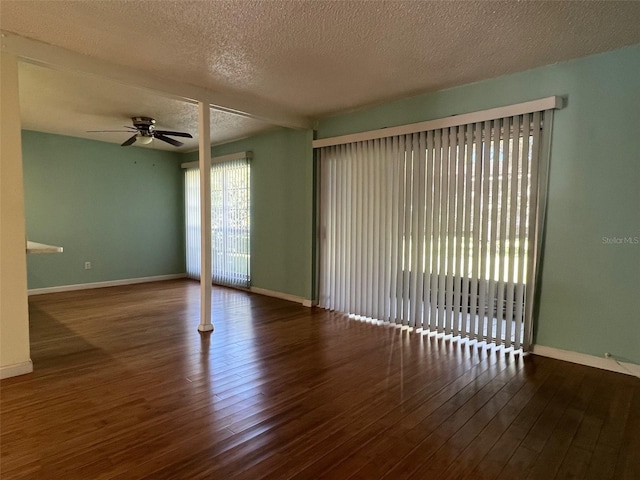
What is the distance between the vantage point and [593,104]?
3078 millimetres

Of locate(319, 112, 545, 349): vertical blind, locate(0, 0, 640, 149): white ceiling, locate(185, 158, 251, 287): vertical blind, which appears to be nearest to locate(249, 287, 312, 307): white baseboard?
locate(185, 158, 251, 287): vertical blind

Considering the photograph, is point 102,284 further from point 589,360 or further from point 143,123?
point 589,360

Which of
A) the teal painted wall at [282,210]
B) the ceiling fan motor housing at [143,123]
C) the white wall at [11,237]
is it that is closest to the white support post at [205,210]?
the ceiling fan motor housing at [143,123]

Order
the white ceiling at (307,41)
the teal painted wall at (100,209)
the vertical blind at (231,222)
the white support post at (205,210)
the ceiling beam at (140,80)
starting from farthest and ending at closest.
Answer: the vertical blind at (231,222)
the teal painted wall at (100,209)
the white support post at (205,210)
the ceiling beam at (140,80)
the white ceiling at (307,41)

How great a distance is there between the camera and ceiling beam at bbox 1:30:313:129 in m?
2.86

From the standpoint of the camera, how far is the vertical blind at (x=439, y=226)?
3432 millimetres

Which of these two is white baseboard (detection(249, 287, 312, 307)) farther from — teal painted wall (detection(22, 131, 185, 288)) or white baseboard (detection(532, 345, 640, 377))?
white baseboard (detection(532, 345, 640, 377))

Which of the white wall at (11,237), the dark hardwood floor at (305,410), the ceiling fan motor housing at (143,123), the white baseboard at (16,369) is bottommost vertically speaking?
the dark hardwood floor at (305,410)

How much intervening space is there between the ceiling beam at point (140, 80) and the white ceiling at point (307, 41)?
4 cm

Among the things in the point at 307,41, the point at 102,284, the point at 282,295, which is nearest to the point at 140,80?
the point at 307,41

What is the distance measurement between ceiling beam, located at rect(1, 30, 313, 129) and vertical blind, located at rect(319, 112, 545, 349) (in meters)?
1.01

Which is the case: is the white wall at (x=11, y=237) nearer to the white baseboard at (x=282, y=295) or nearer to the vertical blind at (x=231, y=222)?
the white baseboard at (x=282, y=295)

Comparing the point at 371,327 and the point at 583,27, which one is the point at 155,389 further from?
the point at 583,27

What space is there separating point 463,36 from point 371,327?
3.06 m
